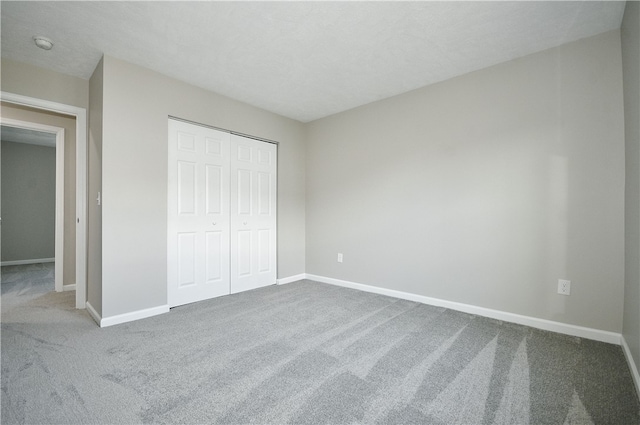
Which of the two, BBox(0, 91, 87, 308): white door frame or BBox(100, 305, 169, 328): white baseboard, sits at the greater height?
BBox(0, 91, 87, 308): white door frame

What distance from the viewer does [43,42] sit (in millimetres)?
2342

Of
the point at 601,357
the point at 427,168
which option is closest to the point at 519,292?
the point at 601,357

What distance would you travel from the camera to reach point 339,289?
3832 millimetres

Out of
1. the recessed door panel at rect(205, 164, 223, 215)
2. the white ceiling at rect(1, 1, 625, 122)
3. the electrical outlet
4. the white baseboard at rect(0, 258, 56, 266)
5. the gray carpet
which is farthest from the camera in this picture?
the white baseboard at rect(0, 258, 56, 266)

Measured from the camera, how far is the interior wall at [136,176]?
8.51ft

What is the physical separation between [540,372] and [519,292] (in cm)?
96

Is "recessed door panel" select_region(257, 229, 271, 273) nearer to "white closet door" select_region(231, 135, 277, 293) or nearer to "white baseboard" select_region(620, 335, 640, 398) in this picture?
"white closet door" select_region(231, 135, 277, 293)

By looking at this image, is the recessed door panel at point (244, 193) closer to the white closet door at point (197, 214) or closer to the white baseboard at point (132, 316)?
the white closet door at point (197, 214)

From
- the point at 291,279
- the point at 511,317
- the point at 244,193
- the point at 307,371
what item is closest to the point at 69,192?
the point at 244,193

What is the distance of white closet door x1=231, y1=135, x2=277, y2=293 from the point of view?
3.67m

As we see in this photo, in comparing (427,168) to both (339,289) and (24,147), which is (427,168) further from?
(24,147)

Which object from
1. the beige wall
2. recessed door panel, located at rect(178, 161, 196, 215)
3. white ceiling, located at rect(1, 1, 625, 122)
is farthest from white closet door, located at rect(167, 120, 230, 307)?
the beige wall

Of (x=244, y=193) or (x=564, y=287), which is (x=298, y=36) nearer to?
(x=244, y=193)

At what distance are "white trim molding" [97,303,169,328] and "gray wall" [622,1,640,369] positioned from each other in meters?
3.75
